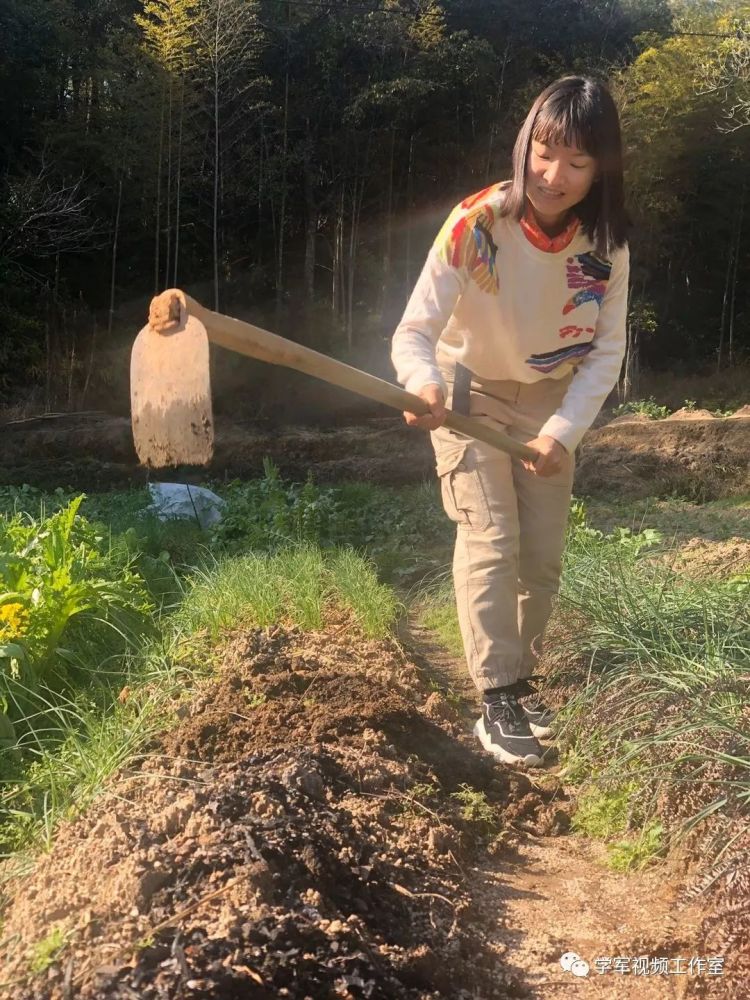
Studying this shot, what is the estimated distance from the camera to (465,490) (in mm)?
2477

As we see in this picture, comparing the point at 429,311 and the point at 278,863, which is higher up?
the point at 429,311

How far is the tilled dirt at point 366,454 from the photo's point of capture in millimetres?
8320

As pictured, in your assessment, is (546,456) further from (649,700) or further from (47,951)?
(47,951)

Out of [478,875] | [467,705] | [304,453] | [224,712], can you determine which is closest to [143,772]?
[224,712]

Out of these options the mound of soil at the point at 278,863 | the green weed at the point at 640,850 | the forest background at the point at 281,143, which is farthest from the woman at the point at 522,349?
the forest background at the point at 281,143

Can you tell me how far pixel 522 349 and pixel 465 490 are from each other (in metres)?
0.40

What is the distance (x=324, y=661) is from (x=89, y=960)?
1.35 meters

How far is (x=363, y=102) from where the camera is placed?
12641 mm

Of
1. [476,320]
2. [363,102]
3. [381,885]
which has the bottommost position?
[381,885]

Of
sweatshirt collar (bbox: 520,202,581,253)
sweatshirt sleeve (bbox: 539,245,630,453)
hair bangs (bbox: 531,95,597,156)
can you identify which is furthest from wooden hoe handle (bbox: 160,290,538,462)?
hair bangs (bbox: 531,95,597,156)

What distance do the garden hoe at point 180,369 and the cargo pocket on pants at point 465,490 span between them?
0.67 m

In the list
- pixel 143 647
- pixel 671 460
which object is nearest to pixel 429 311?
pixel 143 647

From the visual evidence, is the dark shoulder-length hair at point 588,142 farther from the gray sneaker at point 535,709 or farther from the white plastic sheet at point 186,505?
the white plastic sheet at point 186,505

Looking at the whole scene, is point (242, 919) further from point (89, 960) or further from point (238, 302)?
point (238, 302)
